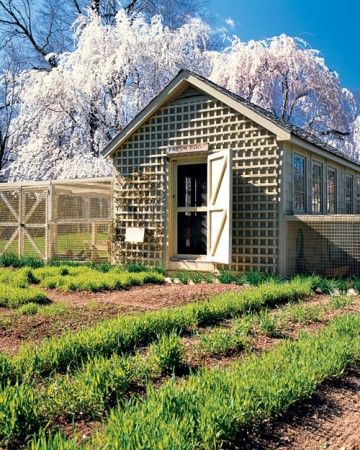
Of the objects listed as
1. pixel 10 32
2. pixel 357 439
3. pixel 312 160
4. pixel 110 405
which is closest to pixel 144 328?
pixel 110 405

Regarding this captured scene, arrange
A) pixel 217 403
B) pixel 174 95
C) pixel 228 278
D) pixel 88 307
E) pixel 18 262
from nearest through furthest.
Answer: pixel 217 403, pixel 88 307, pixel 228 278, pixel 174 95, pixel 18 262

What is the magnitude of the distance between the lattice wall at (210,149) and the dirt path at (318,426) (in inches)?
259

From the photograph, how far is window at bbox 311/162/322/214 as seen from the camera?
38.1ft

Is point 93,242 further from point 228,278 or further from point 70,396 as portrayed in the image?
point 70,396

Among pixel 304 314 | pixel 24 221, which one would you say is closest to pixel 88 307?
pixel 304 314

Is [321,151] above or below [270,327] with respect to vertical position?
above

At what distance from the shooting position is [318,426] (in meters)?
3.14

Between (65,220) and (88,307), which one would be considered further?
(65,220)

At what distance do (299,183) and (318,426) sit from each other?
27.2 feet

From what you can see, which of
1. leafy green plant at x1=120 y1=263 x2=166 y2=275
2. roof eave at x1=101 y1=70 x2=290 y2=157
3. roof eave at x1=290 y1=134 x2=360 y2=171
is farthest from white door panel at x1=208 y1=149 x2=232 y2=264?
roof eave at x1=290 y1=134 x2=360 y2=171

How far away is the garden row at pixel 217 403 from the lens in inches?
97.4

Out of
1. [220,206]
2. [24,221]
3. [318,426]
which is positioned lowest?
[318,426]

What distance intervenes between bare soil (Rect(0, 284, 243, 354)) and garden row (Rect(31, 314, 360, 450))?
2.11 m

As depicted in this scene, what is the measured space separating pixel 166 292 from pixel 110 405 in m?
4.91
